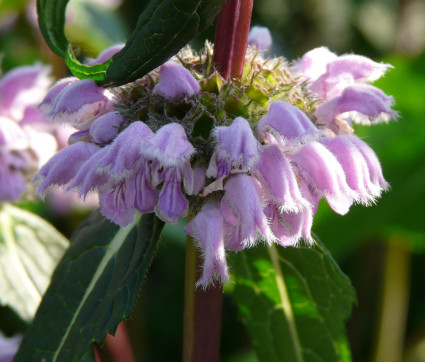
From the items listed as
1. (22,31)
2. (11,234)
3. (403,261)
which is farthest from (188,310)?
(22,31)

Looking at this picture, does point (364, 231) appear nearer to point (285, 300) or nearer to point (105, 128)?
point (285, 300)

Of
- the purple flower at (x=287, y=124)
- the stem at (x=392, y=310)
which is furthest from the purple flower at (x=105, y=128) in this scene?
the stem at (x=392, y=310)

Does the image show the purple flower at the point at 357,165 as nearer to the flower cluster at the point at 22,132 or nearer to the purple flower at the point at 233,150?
the purple flower at the point at 233,150

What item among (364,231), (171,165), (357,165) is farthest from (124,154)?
(364,231)

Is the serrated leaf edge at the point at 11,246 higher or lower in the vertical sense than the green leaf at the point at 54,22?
lower

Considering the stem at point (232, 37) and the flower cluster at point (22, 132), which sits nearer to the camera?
the stem at point (232, 37)

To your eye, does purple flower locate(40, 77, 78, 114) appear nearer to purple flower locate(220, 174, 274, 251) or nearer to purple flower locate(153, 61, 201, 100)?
purple flower locate(153, 61, 201, 100)
